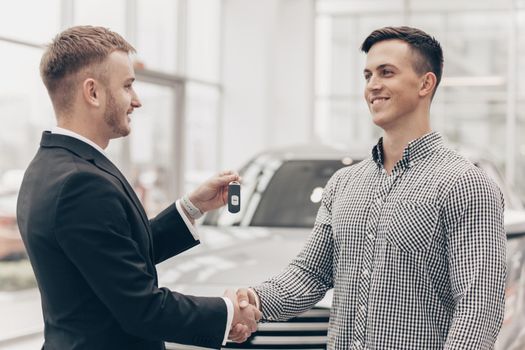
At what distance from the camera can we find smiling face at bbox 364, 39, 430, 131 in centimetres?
223

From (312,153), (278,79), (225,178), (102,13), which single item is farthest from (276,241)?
(278,79)

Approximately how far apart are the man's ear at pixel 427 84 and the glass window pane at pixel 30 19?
6019mm

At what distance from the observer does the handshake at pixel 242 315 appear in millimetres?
2219

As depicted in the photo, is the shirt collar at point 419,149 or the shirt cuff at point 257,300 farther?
the shirt cuff at point 257,300

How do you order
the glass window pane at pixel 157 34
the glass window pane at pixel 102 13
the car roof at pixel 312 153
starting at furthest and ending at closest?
the glass window pane at pixel 157 34, the glass window pane at pixel 102 13, the car roof at pixel 312 153

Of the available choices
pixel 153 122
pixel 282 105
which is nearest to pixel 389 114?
pixel 153 122

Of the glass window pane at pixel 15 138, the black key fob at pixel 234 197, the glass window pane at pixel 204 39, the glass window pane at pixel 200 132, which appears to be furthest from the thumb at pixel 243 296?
the glass window pane at pixel 204 39

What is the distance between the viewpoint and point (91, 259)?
1.93m

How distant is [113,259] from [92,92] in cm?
43

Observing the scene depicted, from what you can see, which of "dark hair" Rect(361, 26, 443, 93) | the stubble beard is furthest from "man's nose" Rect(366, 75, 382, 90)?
the stubble beard

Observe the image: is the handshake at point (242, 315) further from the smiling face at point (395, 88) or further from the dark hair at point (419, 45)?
the dark hair at point (419, 45)

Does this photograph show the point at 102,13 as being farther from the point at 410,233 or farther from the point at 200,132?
the point at 410,233

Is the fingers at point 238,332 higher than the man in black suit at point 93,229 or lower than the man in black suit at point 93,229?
lower

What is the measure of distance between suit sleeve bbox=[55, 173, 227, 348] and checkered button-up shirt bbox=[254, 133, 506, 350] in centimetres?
46
